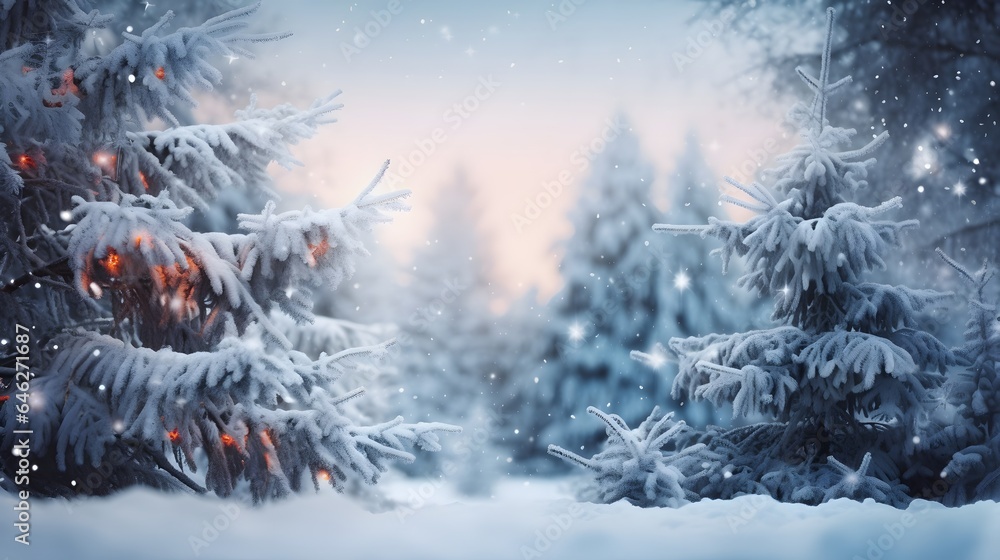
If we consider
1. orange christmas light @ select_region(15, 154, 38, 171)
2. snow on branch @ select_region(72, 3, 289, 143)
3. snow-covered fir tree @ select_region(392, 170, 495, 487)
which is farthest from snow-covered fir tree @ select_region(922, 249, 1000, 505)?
snow-covered fir tree @ select_region(392, 170, 495, 487)

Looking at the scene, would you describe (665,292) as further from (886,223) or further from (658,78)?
(886,223)

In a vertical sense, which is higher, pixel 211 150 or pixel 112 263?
pixel 211 150

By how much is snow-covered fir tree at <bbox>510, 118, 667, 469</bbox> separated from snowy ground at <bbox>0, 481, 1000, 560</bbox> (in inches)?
278

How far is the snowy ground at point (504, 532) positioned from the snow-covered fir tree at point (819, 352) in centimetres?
121

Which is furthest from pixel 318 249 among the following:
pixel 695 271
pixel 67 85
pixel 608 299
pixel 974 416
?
pixel 695 271

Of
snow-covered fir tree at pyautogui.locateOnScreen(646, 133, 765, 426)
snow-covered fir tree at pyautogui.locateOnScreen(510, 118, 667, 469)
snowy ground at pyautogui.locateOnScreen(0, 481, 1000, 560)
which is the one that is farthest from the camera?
snow-covered fir tree at pyautogui.locateOnScreen(646, 133, 765, 426)

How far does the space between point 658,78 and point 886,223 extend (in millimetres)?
5304

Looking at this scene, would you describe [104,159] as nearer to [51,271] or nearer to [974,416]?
[51,271]

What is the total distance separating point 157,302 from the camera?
3.96m

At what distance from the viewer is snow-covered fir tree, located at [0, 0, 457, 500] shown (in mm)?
3379

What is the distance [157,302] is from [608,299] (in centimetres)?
750

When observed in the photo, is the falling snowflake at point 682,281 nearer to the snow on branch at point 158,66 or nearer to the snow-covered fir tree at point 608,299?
the snow-covered fir tree at point 608,299

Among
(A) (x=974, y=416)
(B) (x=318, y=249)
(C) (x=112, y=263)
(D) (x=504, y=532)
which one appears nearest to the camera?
(D) (x=504, y=532)

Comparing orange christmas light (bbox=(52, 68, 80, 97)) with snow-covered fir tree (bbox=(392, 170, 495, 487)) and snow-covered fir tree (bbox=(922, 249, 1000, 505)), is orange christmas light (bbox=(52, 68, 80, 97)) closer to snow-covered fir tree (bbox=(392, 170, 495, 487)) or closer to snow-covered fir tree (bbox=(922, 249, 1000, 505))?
snow-covered fir tree (bbox=(922, 249, 1000, 505))
